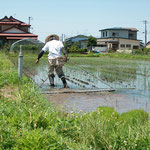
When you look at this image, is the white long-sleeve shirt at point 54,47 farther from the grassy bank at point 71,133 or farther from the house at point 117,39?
the house at point 117,39

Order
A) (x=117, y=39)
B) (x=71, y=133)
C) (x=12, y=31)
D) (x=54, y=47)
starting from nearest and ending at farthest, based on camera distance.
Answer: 1. (x=71, y=133)
2. (x=54, y=47)
3. (x=12, y=31)
4. (x=117, y=39)

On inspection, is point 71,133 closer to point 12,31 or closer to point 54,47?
point 54,47

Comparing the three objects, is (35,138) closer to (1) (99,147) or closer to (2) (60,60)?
(1) (99,147)

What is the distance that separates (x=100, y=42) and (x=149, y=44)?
12.7 metres

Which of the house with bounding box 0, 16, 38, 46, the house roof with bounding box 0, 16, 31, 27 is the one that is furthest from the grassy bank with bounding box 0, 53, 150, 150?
the house roof with bounding box 0, 16, 31, 27

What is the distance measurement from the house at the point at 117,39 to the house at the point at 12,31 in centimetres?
1689

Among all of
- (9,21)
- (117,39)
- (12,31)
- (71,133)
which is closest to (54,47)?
(71,133)

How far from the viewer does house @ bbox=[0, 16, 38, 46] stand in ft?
142

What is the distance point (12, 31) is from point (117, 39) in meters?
21.0

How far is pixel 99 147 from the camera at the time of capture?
2.82 m

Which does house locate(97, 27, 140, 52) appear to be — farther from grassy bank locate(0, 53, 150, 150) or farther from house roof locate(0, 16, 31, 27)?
grassy bank locate(0, 53, 150, 150)

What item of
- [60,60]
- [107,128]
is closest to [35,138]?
[107,128]

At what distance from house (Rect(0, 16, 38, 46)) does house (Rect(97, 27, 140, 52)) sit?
1689 cm

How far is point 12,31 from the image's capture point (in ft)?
148
